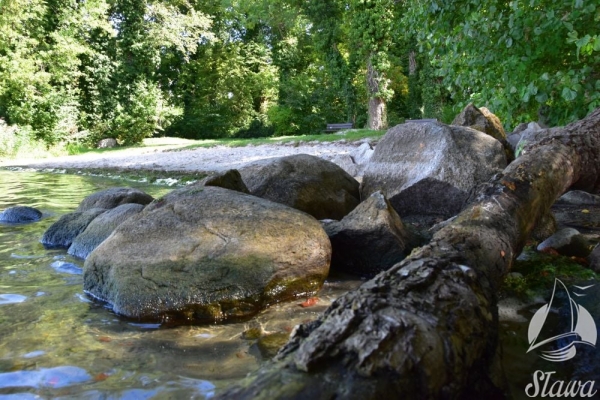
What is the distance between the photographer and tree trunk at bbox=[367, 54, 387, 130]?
68.3 ft

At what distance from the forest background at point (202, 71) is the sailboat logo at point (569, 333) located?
1206 centimetres

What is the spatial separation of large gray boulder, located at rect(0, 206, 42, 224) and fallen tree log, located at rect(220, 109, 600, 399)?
21.6 feet

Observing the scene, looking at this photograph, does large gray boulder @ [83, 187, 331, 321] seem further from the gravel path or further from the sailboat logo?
the gravel path

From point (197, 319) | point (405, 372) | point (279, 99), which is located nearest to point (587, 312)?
point (405, 372)

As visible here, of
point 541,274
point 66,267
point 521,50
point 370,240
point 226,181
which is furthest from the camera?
point 521,50

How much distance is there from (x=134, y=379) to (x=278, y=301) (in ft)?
4.30

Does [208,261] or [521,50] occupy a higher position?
[521,50]

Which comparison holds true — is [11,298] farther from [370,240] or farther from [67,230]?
[370,240]

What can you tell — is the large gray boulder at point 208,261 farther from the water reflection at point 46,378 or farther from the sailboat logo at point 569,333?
the sailboat logo at point 569,333

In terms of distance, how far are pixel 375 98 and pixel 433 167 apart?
16.2 m

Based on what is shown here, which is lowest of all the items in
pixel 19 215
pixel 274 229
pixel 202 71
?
pixel 19 215

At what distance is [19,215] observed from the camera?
7.42 meters

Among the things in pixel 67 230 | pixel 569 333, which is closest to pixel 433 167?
pixel 569 333

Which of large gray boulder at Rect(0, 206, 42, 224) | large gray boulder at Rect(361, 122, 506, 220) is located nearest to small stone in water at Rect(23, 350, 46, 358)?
large gray boulder at Rect(361, 122, 506, 220)
